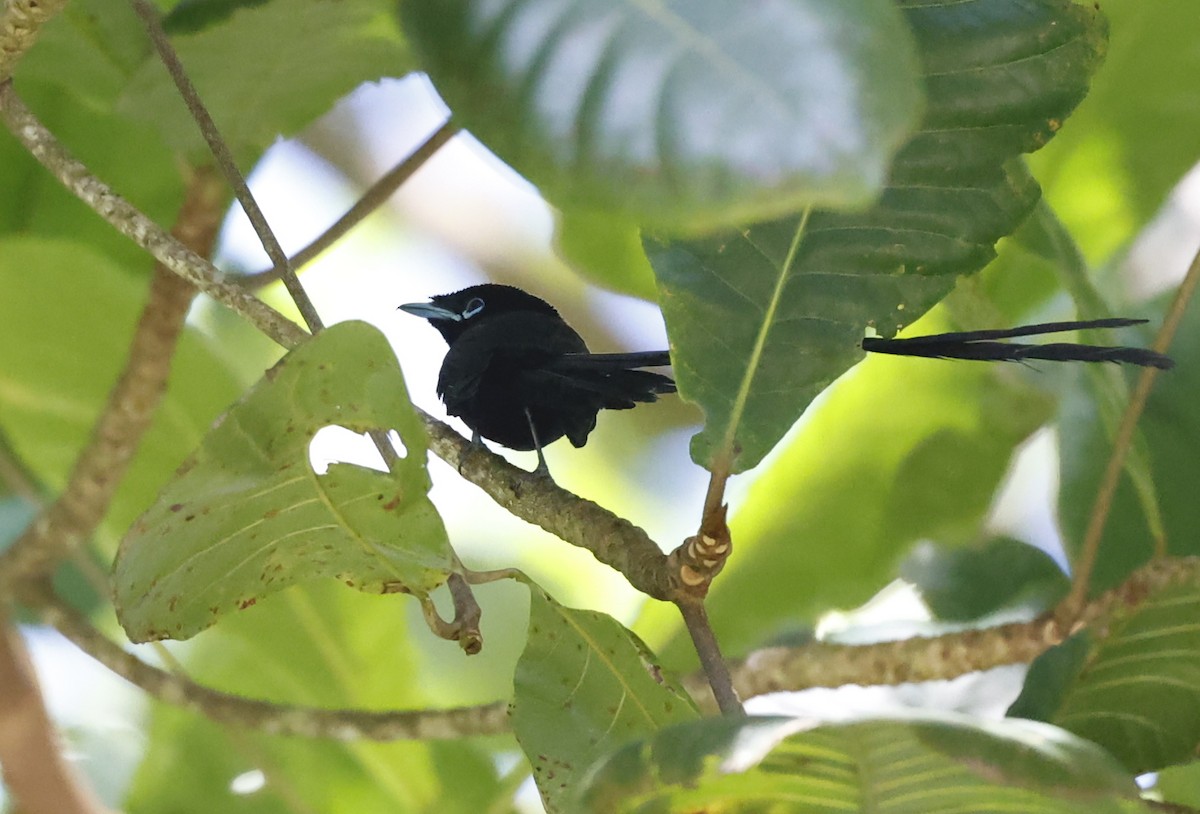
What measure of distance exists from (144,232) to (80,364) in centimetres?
63

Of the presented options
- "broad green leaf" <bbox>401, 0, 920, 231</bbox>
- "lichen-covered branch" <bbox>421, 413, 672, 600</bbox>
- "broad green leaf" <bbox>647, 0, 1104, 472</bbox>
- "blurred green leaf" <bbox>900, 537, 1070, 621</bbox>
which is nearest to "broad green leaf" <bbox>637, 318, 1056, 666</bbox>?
Result: "blurred green leaf" <bbox>900, 537, 1070, 621</bbox>

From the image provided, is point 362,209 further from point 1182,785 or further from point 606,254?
point 1182,785

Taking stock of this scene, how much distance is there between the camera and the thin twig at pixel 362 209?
3.36ft

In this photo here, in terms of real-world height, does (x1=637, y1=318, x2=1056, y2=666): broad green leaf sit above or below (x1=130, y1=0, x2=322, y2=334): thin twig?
above

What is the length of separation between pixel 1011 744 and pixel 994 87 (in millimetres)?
345

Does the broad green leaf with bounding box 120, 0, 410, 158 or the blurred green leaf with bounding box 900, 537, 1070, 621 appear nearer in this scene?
the broad green leaf with bounding box 120, 0, 410, 158

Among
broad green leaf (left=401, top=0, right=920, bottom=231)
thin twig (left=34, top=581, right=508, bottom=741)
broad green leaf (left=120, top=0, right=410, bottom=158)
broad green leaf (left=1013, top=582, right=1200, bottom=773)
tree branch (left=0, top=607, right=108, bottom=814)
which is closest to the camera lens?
broad green leaf (left=401, top=0, right=920, bottom=231)

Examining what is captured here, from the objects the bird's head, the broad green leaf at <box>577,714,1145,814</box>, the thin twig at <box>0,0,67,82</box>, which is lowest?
the broad green leaf at <box>577,714,1145,814</box>

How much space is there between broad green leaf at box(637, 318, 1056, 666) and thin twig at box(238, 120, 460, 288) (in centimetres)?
47

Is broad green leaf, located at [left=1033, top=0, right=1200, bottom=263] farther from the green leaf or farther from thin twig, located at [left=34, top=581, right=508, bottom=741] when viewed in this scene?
thin twig, located at [left=34, top=581, right=508, bottom=741]

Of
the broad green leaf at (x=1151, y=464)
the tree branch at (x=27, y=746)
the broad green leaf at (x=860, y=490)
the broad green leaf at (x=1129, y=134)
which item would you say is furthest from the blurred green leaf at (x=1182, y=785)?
the tree branch at (x=27, y=746)

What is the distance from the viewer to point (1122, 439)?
2.88ft

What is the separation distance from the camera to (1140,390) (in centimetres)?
88

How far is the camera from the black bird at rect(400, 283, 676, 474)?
93cm
